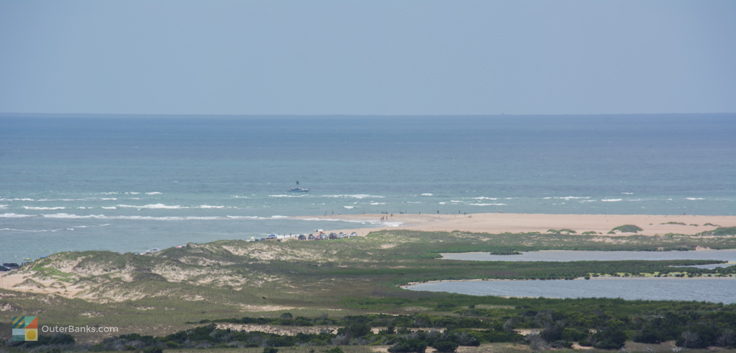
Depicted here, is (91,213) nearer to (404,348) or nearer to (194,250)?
(194,250)

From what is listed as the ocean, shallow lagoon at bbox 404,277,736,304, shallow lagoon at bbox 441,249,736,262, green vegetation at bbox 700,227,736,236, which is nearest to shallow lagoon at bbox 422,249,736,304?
shallow lagoon at bbox 404,277,736,304

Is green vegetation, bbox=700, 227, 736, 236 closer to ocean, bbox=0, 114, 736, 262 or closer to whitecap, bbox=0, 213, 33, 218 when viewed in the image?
ocean, bbox=0, 114, 736, 262

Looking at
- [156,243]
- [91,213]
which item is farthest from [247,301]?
[91,213]

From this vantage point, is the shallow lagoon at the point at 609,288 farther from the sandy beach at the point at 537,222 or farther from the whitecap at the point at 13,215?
the whitecap at the point at 13,215

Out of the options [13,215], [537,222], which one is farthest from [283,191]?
[537,222]

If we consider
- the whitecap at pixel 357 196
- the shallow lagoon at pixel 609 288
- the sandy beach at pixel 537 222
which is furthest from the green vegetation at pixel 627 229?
the whitecap at pixel 357 196

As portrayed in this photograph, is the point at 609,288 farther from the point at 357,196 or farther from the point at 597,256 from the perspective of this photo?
the point at 357,196
